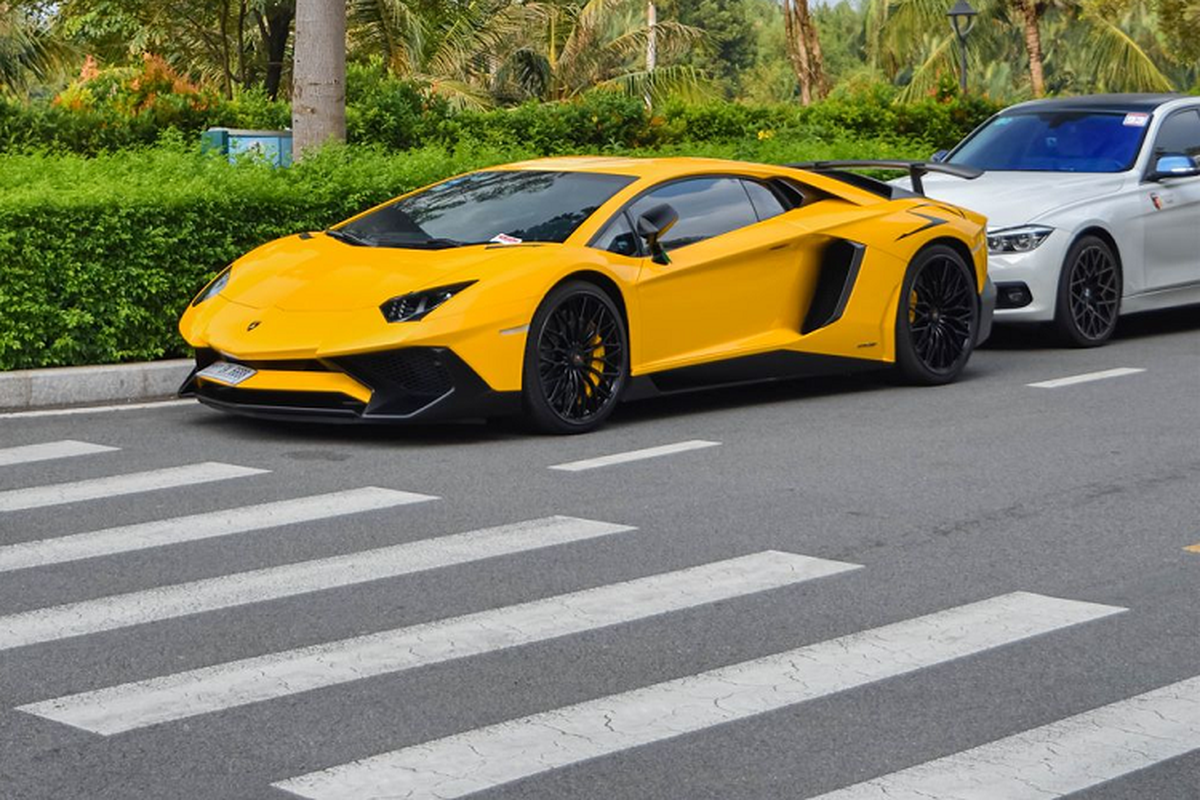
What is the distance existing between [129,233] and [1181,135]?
7.49 metres

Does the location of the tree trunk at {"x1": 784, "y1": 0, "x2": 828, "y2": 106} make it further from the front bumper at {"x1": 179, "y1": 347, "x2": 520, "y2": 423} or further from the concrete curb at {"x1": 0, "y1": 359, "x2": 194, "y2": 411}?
the front bumper at {"x1": 179, "y1": 347, "x2": 520, "y2": 423}

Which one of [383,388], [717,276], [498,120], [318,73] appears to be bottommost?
[383,388]

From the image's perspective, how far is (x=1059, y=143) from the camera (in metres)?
13.9

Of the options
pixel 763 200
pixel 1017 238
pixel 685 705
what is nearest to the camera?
pixel 685 705

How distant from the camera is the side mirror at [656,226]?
9.59 m

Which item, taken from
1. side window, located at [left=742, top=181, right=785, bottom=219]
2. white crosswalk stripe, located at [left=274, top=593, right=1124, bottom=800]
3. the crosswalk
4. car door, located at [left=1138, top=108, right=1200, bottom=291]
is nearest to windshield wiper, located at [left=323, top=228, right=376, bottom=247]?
side window, located at [left=742, top=181, right=785, bottom=219]

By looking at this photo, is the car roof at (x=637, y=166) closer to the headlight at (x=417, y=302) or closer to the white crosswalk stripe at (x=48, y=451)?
the headlight at (x=417, y=302)

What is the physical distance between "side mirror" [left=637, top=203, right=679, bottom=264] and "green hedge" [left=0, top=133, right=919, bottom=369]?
289 cm

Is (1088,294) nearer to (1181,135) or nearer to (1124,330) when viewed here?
(1124,330)

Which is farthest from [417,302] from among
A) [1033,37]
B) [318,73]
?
[1033,37]

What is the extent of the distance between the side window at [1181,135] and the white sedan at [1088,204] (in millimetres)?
11

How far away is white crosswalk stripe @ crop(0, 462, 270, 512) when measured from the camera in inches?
306

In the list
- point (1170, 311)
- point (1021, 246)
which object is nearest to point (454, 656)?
Answer: point (1021, 246)

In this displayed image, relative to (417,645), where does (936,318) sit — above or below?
above
